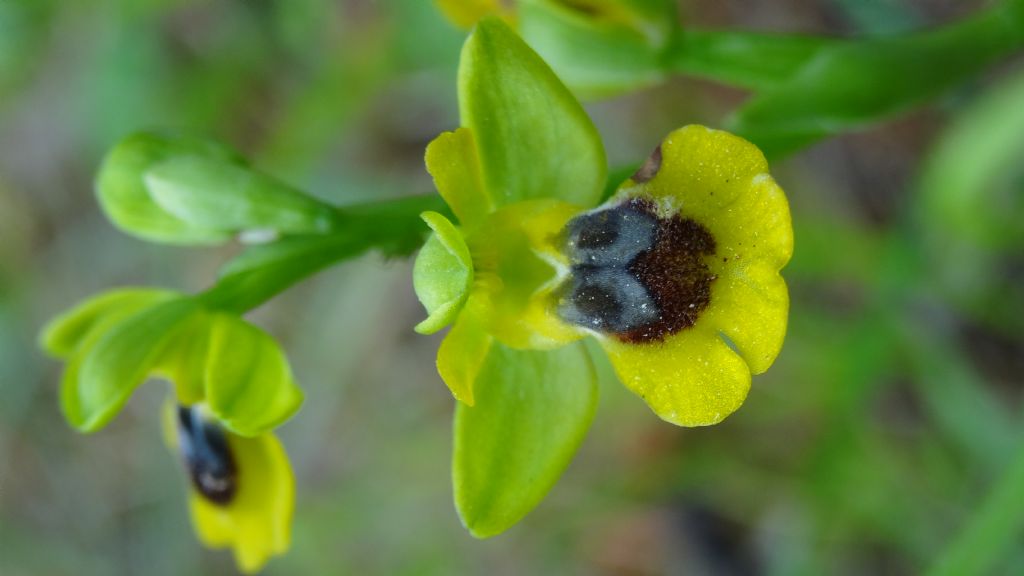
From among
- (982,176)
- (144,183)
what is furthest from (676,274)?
(982,176)

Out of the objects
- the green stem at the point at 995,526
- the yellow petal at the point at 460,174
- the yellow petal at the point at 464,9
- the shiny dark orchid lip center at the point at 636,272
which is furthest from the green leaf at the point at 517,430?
the green stem at the point at 995,526

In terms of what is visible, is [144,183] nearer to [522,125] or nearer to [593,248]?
[522,125]

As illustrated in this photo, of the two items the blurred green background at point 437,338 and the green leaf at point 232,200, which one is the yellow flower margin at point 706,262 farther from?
the blurred green background at point 437,338

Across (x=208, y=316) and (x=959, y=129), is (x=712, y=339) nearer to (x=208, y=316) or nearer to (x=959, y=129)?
(x=208, y=316)

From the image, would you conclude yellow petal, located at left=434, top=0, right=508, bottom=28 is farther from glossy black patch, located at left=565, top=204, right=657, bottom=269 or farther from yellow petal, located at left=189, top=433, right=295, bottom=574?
yellow petal, located at left=189, top=433, right=295, bottom=574

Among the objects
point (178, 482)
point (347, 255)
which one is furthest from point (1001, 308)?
point (178, 482)
